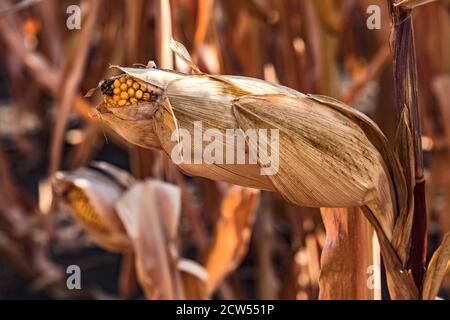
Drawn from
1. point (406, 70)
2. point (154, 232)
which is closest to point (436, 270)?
point (406, 70)

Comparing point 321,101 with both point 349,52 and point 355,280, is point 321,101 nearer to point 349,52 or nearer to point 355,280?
point 355,280

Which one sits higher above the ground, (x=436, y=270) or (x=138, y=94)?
(x=138, y=94)

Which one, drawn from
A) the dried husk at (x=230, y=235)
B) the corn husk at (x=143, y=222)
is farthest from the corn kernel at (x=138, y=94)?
the dried husk at (x=230, y=235)

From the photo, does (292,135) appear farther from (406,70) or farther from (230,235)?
(230,235)

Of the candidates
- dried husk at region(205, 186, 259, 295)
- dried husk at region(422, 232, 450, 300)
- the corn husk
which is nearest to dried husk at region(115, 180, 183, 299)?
the corn husk
